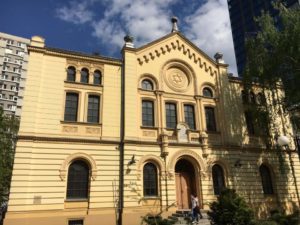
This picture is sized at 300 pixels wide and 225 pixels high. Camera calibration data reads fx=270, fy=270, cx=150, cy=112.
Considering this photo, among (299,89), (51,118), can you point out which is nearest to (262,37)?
(299,89)

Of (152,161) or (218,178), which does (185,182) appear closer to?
(218,178)

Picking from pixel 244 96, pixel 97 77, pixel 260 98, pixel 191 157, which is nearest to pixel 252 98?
pixel 260 98

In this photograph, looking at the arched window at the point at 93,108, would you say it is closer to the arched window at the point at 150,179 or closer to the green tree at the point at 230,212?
the arched window at the point at 150,179

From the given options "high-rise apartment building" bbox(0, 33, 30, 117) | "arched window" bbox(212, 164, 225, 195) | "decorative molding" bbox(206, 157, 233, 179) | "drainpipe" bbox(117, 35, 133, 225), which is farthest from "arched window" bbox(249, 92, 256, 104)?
"high-rise apartment building" bbox(0, 33, 30, 117)

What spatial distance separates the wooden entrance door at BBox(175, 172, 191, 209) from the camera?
1981 cm

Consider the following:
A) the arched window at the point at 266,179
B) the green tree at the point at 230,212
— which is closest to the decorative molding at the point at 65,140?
the green tree at the point at 230,212

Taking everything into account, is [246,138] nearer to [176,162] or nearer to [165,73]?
[176,162]

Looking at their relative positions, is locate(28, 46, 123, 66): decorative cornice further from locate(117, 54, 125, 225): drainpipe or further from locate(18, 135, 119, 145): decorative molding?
locate(18, 135, 119, 145): decorative molding

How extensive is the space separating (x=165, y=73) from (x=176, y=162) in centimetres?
748

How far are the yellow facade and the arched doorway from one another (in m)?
0.08

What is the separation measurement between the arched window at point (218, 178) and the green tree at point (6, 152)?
18278mm

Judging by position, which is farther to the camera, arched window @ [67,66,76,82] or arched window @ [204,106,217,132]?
arched window @ [204,106,217,132]

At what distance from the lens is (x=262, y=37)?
862 inches

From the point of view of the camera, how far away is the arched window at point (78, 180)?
56.9 feet
